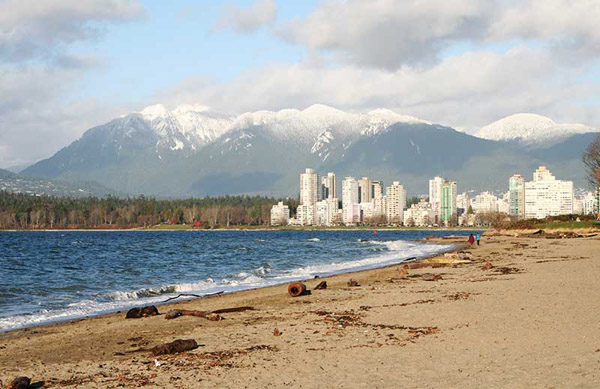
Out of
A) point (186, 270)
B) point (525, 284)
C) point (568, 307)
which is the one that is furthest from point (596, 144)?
point (568, 307)

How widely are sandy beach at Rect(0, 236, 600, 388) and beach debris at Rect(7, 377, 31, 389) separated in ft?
1.26

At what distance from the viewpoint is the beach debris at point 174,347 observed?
13.6 metres

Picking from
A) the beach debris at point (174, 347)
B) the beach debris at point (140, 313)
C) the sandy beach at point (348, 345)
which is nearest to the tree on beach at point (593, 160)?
the sandy beach at point (348, 345)

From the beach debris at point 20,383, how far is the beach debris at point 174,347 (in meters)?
2.94

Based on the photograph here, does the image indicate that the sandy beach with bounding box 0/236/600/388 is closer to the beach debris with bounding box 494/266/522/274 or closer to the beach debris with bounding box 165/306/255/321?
the beach debris with bounding box 165/306/255/321

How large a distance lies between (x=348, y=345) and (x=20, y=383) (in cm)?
651

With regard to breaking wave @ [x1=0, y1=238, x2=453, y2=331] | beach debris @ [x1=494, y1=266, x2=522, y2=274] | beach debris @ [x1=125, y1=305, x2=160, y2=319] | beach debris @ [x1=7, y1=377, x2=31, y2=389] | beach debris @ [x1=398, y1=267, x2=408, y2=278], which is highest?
beach debris @ [x1=7, y1=377, x2=31, y2=389]

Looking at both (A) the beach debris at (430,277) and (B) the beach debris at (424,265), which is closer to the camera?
(A) the beach debris at (430,277)

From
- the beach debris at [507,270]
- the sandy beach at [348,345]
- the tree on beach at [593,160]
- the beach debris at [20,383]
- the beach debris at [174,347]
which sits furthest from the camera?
the tree on beach at [593,160]

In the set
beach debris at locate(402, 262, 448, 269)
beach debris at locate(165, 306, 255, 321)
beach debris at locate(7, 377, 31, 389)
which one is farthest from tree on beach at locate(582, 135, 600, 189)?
beach debris at locate(7, 377, 31, 389)

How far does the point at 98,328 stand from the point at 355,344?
806cm

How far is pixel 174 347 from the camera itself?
45.1ft

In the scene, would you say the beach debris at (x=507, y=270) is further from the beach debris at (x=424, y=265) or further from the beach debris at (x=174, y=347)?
the beach debris at (x=174, y=347)

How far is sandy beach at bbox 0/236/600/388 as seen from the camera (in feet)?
36.6
